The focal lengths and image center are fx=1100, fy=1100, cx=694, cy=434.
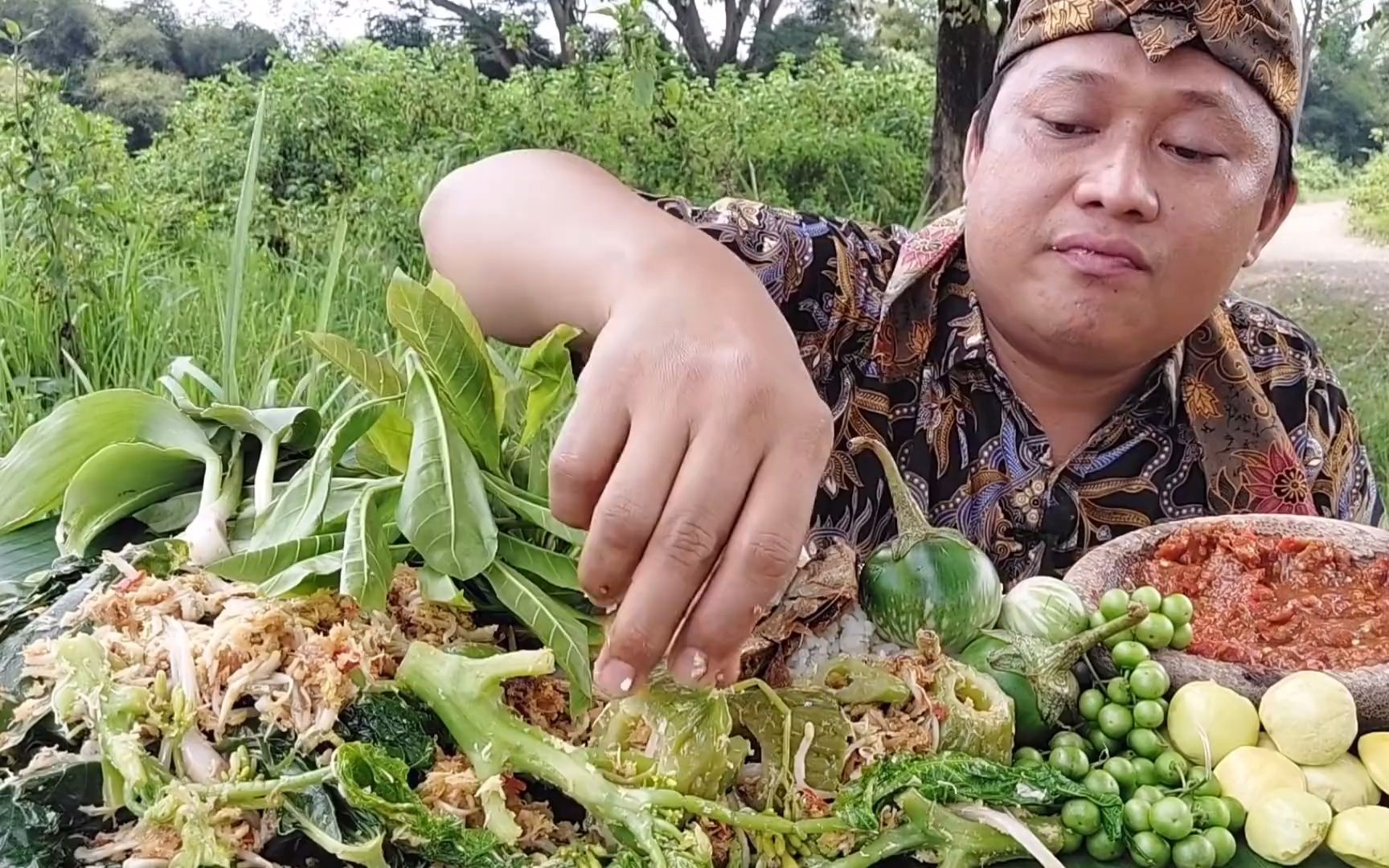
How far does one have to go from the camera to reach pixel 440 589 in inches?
28.0

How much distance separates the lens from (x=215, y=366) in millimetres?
2346

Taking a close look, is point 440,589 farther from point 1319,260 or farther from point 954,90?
point 1319,260

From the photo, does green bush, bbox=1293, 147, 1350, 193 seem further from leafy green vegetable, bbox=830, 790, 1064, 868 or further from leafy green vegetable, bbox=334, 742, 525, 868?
leafy green vegetable, bbox=334, 742, 525, 868

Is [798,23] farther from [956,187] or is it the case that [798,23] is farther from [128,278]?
[128,278]

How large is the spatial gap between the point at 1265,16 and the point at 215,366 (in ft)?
6.65

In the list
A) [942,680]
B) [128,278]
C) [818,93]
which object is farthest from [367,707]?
[818,93]

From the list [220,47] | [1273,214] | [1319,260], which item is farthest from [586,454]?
[1319,260]

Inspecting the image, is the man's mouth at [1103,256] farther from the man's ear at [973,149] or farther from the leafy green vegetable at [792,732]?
the leafy green vegetable at [792,732]

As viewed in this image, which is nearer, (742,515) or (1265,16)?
(742,515)

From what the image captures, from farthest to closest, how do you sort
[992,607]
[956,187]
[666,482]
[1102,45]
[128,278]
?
[956,187], [128,278], [1102,45], [992,607], [666,482]

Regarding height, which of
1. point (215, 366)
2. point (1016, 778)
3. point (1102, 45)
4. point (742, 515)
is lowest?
point (215, 366)

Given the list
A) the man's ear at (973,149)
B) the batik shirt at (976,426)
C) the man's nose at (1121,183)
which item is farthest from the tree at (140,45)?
the man's nose at (1121,183)

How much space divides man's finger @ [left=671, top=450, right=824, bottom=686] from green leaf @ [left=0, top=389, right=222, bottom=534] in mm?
500

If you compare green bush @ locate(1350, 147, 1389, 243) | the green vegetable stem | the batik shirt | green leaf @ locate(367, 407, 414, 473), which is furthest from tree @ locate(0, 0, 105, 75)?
green bush @ locate(1350, 147, 1389, 243)
